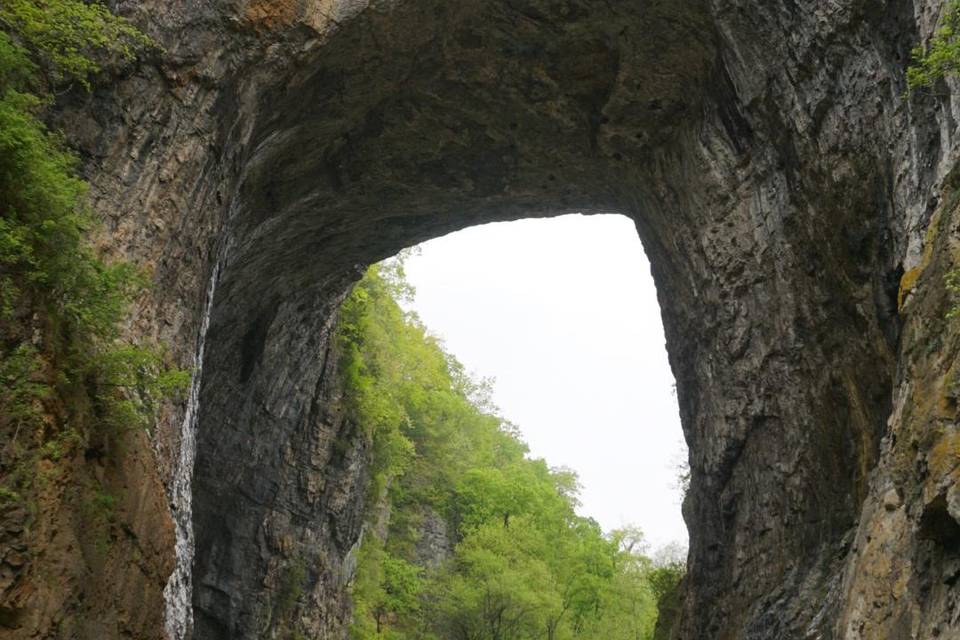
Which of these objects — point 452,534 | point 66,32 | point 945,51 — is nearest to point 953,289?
point 945,51

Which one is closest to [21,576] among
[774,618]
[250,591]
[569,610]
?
[774,618]

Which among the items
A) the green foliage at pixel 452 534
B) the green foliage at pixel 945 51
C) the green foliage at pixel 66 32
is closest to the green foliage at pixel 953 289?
the green foliage at pixel 945 51

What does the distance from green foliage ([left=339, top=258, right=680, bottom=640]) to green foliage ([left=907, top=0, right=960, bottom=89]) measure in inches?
674

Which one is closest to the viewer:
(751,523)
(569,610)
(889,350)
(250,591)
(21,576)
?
(21,576)

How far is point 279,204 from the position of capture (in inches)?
626

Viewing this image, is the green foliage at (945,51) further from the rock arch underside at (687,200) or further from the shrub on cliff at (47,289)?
the shrub on cliff at (47,289)

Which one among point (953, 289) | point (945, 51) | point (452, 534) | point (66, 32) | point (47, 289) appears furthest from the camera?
point (452, 534)

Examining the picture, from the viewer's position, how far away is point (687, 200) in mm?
14695

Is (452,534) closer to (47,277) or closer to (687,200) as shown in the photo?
(687,200)

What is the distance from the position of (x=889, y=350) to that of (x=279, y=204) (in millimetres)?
10388

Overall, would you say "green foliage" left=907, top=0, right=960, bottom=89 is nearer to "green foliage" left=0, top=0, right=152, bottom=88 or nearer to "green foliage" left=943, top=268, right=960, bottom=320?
"green foliage" left=943, top=268, right=960, bottom=320

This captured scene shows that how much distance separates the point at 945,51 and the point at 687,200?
24.1 feet

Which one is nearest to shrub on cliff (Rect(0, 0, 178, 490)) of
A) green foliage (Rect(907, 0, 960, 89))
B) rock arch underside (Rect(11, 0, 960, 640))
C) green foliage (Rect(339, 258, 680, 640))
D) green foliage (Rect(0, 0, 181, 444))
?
green foliage (Rect(0, 0, 181, 444))

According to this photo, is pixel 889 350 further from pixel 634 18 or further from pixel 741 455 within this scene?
pixel 634 18
